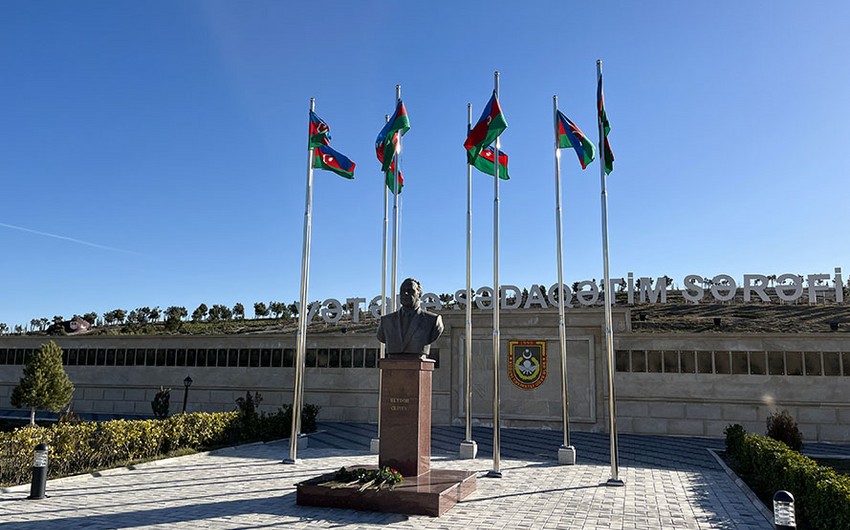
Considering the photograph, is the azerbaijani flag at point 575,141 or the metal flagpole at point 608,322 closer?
the metal flagpole at point 608,322

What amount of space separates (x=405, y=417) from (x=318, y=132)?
9.66 meters

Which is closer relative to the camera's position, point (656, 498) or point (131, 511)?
point (131, 511)

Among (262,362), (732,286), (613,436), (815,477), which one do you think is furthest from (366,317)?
(815,477)

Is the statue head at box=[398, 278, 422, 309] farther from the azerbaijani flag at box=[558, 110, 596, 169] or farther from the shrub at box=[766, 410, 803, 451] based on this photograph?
the shrub at box=[766, 410, 803, 451]

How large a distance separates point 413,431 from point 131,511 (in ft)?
16.2

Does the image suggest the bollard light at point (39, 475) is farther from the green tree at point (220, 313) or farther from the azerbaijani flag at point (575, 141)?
the green tree at point (220, 313)

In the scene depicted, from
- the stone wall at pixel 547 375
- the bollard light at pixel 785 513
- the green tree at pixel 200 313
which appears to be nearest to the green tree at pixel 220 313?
the green tree at pixel 200 313

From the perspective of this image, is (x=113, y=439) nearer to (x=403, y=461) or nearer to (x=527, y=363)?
(x=403, y=461)

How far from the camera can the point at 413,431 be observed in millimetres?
11203

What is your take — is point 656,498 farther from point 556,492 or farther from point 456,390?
point 456,390

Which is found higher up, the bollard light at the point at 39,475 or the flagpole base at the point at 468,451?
the bollard light at the point at 39,475

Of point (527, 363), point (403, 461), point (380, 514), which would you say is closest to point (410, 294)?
point (403, 461)

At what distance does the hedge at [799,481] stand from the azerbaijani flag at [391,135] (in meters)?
11.8

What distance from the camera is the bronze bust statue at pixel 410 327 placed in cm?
1177
